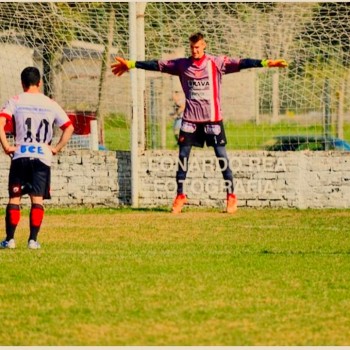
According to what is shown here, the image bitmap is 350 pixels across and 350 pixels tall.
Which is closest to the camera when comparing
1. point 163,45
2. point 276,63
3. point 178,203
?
point 276,63

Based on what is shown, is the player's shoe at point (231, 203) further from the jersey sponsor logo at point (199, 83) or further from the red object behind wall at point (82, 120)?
the red object behind wall at point (82, 120)

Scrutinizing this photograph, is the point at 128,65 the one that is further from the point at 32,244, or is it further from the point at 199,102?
the point at 32,244

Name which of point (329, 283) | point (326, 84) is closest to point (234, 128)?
point (326, 84)

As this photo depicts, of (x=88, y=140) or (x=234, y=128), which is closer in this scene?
(x=88, y=140)

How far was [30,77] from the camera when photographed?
1122 cm

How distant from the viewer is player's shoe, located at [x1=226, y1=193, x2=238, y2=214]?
592 inches

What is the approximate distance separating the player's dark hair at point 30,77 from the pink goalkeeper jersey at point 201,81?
3851 mm

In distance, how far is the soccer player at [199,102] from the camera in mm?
14867

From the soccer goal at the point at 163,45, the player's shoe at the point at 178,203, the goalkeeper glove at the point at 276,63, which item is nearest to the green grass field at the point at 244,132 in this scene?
the soccer goal at the point at 163,45

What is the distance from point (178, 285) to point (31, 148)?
2879mm

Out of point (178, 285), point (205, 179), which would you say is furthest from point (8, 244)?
point (205, 179)

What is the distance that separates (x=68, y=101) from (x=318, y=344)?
11.0 meters

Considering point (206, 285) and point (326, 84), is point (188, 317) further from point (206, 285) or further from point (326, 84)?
point (326, 84)

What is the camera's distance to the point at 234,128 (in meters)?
19.5
